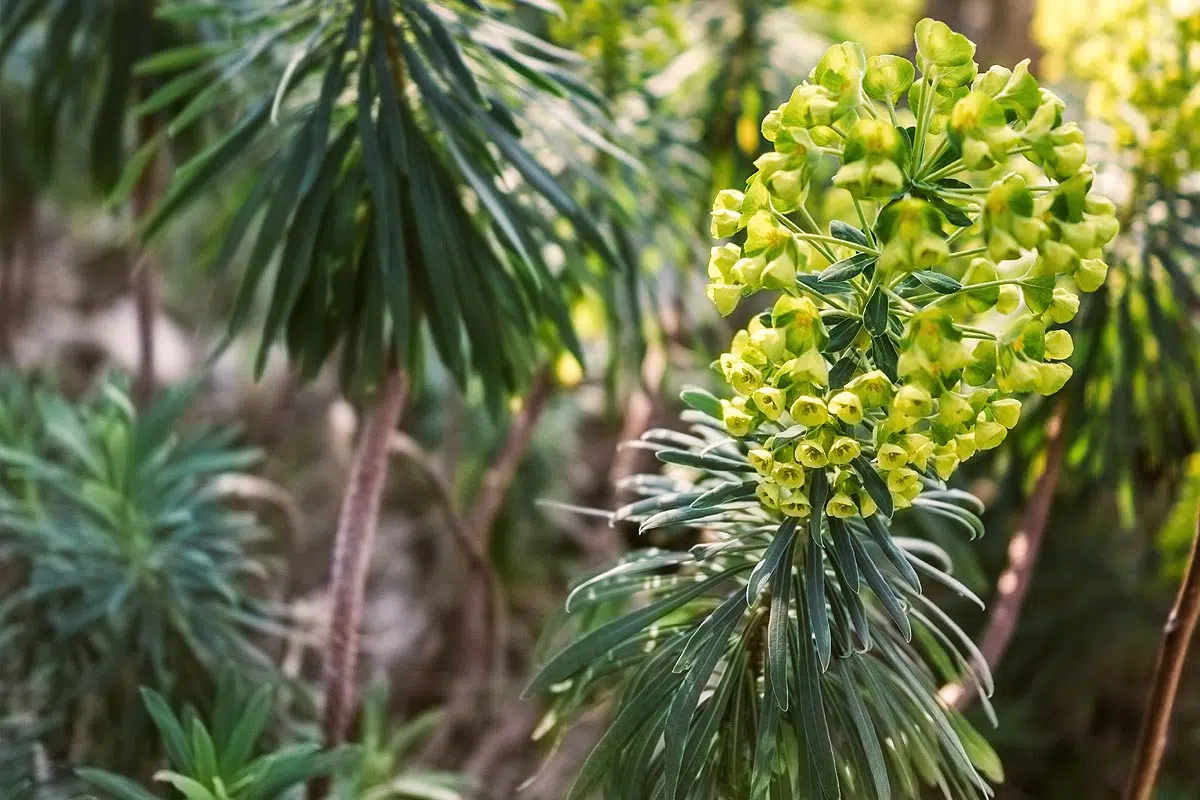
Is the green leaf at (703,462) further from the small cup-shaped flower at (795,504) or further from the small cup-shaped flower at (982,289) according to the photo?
the small cup-shaped flower at (982,289)

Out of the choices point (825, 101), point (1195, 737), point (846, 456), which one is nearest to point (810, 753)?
point (846, 456)

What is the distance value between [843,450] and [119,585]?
0.88m

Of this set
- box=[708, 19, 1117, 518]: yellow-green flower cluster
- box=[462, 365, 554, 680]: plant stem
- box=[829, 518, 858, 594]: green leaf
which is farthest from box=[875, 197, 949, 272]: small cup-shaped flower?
box=[462, 365, 554, 680]: plant stem

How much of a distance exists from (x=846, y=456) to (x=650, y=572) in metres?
0.35

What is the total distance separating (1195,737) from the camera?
5.38 feet

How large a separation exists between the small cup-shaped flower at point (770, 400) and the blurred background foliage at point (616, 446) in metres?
0.31

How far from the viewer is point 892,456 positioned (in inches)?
24.7

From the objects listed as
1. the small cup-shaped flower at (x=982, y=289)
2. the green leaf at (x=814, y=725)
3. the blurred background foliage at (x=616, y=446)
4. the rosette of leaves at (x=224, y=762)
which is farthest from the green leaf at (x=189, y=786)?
the small cup-shaped flower at (x=982, y=289)

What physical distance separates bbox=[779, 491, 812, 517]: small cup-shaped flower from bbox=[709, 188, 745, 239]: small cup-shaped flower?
18cm

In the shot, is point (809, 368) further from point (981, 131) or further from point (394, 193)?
point (394, 193)

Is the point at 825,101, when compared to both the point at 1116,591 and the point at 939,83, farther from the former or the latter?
the point at 1116,591

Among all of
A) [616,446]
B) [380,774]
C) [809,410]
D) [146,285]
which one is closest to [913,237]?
[809,410]

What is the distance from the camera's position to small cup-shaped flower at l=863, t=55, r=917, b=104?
2.13 feet

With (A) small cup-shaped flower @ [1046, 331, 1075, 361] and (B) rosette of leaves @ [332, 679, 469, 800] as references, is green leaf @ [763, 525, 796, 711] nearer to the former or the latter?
(A) small cup-shaped flower @ [1046, 331, 1075, 361]
